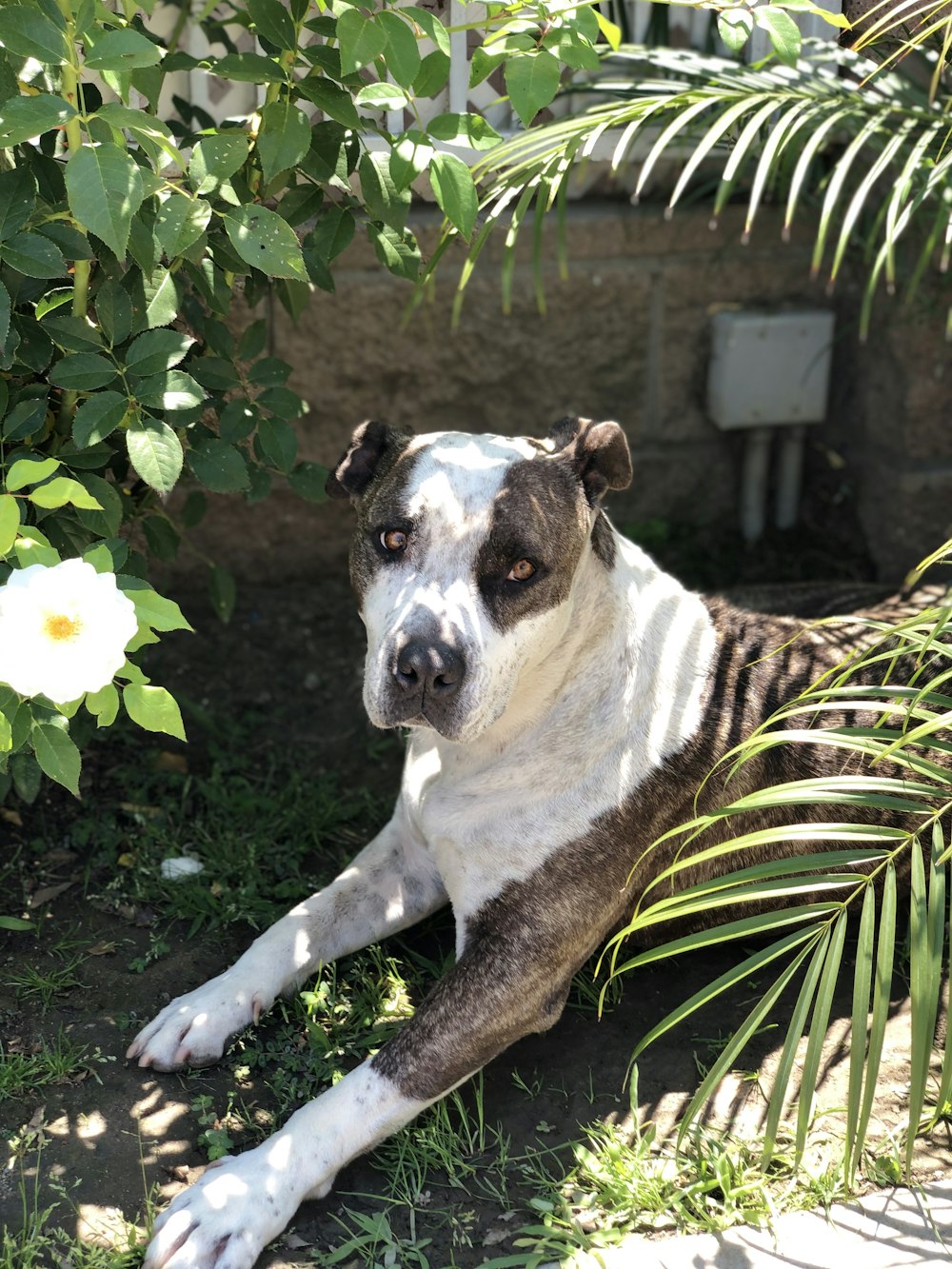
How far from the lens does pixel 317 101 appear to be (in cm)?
266

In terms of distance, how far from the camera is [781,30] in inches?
102

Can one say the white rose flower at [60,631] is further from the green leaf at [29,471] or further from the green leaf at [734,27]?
the green leaf at [734,27]

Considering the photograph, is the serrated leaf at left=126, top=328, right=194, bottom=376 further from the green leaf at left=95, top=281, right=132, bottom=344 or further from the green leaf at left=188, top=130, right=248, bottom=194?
the green leaf at left=188, top=130, right=248, bottom=194

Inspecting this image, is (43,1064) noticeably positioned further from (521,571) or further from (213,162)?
(213,162)

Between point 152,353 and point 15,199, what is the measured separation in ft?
1.22

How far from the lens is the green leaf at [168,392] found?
264 cm

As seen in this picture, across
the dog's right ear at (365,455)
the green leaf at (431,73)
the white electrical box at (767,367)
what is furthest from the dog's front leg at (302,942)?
the white electrical box at (767,367)

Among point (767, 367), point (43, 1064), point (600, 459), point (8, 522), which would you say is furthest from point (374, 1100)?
point (767, 367)

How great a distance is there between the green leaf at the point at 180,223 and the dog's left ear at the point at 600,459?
2.95 ft

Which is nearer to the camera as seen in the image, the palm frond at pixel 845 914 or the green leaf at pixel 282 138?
the palm frond at pixel 845 914

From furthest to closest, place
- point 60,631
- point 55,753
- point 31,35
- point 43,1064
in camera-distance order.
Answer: point 43,1064 → point 55,753 → point 31,35 → point 60,631

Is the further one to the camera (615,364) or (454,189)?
(615,364)

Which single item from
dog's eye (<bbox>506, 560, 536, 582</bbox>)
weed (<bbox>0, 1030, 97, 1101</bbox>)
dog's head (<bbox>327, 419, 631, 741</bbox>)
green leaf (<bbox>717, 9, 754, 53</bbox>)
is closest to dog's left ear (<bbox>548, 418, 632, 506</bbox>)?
dog's head (<bbox>327, 419, 631, 741</bbox>)

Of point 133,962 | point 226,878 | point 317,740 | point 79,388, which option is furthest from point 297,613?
point 79,388
